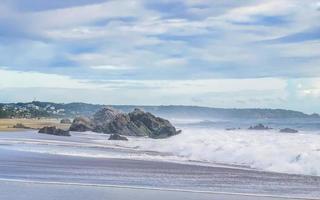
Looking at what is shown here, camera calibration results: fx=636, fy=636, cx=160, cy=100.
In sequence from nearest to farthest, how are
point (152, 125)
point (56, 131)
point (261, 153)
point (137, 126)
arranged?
point (261, 153) → point (56, 131) → point (152, 125) → point (137, 126)

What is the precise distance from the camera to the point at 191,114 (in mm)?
189500

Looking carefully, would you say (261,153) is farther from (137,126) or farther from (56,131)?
(137,126)

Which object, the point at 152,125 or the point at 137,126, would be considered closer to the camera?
the point at 152,125

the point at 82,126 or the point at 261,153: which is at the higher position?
the point at 82,126

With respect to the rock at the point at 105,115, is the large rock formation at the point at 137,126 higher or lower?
lower

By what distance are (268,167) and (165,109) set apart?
17204cm

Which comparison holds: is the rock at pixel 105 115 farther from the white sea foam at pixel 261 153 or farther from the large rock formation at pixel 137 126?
the white sea foam at pixel 261 153

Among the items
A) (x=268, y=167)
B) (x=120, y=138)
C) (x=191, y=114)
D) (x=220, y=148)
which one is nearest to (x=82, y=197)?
(x=268, y=167)

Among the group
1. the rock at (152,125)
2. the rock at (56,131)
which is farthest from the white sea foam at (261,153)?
the rock at (56,131)

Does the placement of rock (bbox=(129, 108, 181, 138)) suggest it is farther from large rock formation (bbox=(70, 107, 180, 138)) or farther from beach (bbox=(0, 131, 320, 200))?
beach (bbox=(0, 131, 320, 200))

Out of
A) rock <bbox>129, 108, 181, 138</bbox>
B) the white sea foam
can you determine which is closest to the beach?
the white sea foam

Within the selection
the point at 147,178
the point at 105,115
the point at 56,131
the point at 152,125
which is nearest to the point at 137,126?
the point at 152,125

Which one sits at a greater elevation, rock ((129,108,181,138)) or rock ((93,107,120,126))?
rock ((93,107,120,126))

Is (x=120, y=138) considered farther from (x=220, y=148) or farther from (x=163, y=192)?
(x=163, y=192)
